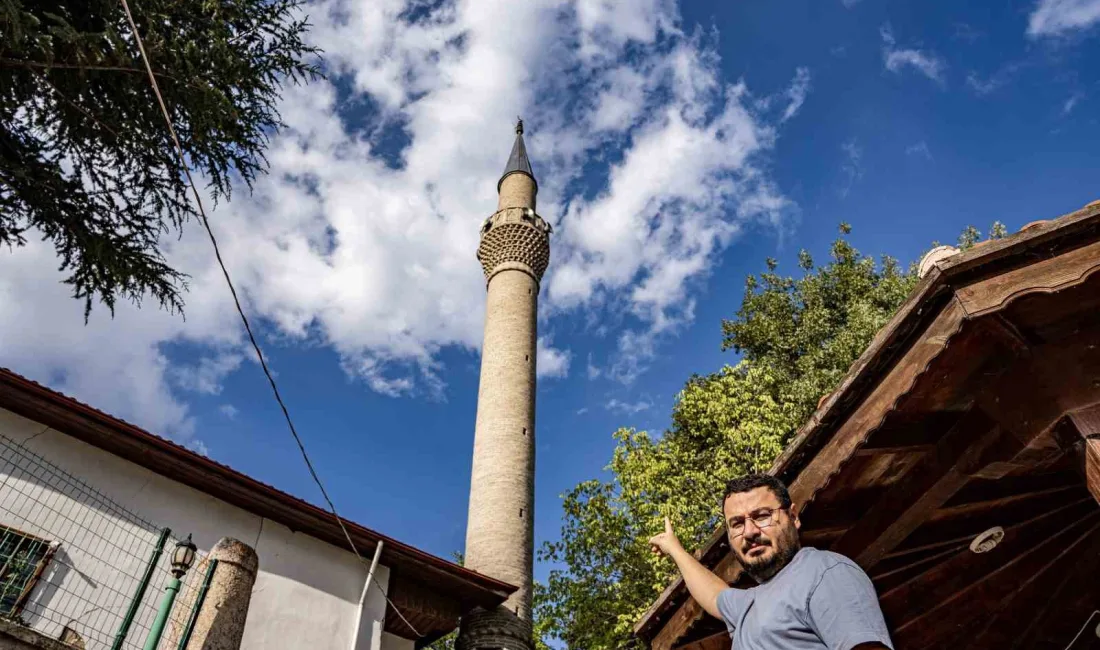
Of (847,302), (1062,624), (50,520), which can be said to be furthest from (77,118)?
(847,302)

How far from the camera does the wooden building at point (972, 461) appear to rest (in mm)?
2932

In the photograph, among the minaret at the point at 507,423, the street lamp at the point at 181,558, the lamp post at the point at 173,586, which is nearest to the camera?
the lamp post at the point at 173,586

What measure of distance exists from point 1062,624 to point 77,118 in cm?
1026

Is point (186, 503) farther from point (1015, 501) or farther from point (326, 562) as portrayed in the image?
point (1015, 501)

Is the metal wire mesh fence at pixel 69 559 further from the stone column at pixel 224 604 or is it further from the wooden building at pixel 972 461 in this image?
the wooden building at pixel 972 461

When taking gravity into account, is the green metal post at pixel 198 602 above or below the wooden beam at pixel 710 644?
above

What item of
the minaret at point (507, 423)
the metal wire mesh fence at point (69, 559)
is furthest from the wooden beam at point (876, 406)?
the minaret at point (507, 423)

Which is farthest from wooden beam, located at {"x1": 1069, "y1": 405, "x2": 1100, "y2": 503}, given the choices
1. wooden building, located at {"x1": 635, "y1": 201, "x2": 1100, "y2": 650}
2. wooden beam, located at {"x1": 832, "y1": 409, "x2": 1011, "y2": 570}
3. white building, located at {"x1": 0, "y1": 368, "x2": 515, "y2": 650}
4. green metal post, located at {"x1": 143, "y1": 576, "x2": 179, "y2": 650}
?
white building, located at {"x1": 0, "y1": 368, "x2": 515, "y2": 650}

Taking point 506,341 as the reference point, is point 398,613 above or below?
below

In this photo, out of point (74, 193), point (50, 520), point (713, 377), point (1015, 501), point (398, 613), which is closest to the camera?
point (1015, 501)

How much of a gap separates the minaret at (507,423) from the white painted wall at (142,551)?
112 inches

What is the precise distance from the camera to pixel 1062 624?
4625 millimetres

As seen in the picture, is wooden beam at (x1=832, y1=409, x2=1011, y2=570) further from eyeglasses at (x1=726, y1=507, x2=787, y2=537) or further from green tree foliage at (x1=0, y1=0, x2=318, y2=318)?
green tree foliage at (x1=0, y1=0, x2=318, y2=318)

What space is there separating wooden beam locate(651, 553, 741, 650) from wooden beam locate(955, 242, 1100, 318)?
74.3 inches
